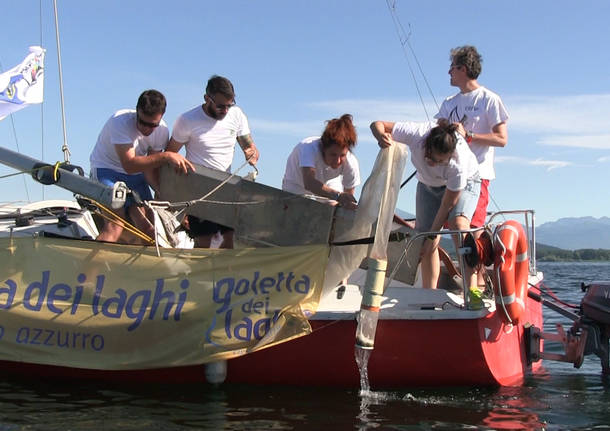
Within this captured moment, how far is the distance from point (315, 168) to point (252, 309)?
59.5 inches

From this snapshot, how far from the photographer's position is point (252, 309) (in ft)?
21.7

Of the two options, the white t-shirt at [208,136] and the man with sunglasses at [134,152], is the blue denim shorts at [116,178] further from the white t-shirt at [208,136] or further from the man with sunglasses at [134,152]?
the white t-shirt at [208,136]

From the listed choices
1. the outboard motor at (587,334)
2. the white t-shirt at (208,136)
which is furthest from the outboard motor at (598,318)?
the white t-shirt at (208,136)

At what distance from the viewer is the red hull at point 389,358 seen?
664 cm

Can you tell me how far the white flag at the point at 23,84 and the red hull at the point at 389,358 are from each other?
22.1 feet

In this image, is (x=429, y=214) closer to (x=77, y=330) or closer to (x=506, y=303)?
(x=506, y=303)

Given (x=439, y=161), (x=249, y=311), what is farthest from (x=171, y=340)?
(x=439, y=161)

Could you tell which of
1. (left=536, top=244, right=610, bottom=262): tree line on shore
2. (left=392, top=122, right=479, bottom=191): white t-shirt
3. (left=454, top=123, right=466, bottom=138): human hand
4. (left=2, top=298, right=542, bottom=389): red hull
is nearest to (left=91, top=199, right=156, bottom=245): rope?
(left=2, top=298, right=542, bottom=389): red hull

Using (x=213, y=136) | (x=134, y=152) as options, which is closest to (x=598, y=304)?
(x=213, y=136)

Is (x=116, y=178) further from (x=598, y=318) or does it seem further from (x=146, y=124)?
(x=598, y=318)

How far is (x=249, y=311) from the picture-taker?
6.60m

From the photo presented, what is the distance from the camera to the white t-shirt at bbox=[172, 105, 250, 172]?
7.40 meters

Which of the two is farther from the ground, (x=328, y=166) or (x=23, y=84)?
(x=23, y=84)

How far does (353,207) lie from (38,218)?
12.7ft
